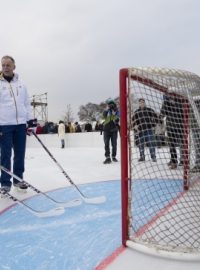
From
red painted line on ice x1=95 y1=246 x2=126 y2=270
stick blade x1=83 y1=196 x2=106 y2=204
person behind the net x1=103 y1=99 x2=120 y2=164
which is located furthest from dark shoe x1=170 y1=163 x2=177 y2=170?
person behind the net x1=103 y1=99 x2=120 y2=164

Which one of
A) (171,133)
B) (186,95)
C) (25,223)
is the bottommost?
(25,223)

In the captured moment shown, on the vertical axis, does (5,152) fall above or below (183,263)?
above

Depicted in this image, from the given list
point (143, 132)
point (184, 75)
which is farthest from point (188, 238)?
point (184, 75)

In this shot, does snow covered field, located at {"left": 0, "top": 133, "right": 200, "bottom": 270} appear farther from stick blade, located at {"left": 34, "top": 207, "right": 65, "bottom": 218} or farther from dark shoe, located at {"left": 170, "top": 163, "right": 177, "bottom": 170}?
dark shoe, located at {"left": 170, "top": 163, "right": 177, "bottom": 170}

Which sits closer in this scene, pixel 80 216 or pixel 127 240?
pixel 127 240

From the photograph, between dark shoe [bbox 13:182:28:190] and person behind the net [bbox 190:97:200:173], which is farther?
dark shoe [bbox 13:182:28:190]

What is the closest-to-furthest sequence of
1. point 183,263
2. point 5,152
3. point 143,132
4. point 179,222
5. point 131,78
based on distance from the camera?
1. point 183,263
2. point 131,78
3. point 179,222
4. point 143,132
5. point 5,152

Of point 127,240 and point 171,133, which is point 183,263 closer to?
point 127,240

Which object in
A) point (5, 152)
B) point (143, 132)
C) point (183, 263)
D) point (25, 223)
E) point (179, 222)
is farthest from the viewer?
point (5, 152)

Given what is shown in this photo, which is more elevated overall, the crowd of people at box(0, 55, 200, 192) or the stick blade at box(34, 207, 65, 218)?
the crowd of people at box(0, 55, 200, 192)

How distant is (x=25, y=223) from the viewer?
2594 millimetres

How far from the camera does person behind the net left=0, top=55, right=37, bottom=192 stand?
334 centimetres

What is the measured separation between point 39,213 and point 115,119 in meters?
3.76

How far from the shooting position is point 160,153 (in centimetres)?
262
